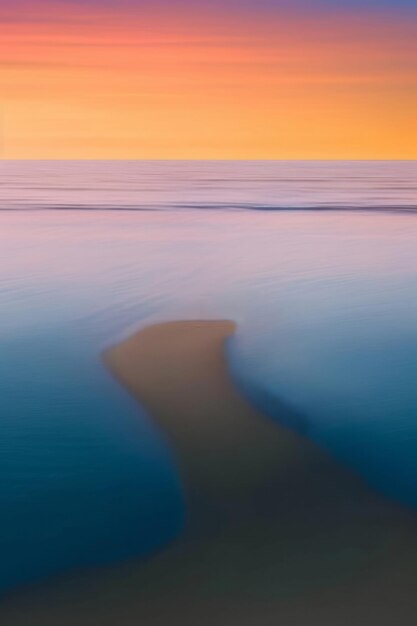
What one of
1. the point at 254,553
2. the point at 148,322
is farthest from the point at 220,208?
the point at 254,553

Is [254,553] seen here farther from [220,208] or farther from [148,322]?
[220,208]

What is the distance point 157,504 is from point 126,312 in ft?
6.35

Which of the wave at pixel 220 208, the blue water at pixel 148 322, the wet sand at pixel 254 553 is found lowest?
the wet sand at pixel 254 553

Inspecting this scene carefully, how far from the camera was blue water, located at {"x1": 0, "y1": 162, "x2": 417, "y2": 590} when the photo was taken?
1.92m

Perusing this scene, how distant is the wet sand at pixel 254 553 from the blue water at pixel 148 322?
67 mm

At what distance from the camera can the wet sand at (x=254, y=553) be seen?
1.51 m

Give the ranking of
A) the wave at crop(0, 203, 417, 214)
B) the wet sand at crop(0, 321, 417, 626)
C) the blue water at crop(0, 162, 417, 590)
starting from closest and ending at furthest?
the wet sand at crop(0, 321, 417, 626) → the blue water at crop(0, 162, 417, 590) → the wave at crop(0, 203, 417, 214)

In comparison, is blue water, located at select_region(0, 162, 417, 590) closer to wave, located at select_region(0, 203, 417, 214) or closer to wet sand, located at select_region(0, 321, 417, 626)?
wet sand, located at select_region(0, 321, 417, 626)

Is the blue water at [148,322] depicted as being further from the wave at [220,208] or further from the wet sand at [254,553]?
the wave at [220,208]

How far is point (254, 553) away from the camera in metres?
1.70

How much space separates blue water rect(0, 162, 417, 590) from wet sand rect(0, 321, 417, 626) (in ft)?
0.22

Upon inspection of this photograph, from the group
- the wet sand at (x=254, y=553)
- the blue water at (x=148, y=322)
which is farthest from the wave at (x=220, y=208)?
the wet sand at (x=254, y=553)

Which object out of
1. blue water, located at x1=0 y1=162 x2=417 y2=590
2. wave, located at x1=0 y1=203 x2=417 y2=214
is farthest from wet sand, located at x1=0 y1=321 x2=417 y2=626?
wave, located at x1=0 y1=203 x2=417 y2=214

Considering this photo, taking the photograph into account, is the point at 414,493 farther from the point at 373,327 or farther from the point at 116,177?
the point at 116,177
